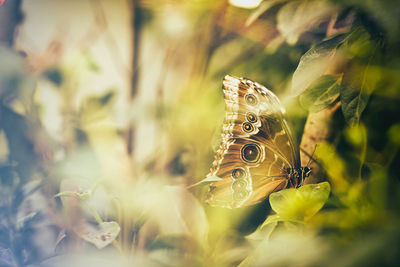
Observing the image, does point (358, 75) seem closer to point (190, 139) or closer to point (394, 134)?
point (394, 134)

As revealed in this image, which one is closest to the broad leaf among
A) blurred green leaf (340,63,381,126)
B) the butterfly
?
blurred green leaf (340,63,381,126)

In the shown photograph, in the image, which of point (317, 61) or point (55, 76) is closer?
A: point (317, 61)

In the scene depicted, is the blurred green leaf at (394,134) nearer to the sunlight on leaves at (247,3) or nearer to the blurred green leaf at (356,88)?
the blurred green leaf at (356,88)

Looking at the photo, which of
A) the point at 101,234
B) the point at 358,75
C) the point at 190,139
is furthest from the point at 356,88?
the point at 101,234

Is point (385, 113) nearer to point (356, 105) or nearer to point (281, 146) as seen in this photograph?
point (356, 105)

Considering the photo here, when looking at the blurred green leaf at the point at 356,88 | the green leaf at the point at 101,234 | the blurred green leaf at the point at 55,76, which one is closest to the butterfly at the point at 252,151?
the blurred green leaf at the point at 356,88
